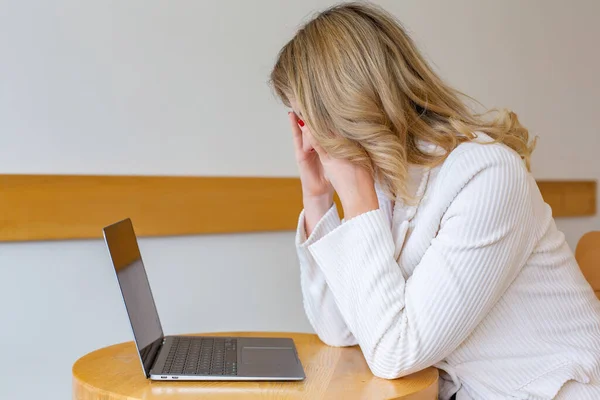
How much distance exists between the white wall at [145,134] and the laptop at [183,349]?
48 cm

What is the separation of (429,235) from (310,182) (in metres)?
0.33

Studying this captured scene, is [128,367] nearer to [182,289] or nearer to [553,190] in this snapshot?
[182,289]

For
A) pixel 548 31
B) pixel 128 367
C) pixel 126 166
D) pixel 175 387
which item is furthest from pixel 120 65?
pixel 548 31

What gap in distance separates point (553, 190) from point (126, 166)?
1695 millimetres

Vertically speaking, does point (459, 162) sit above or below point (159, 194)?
above

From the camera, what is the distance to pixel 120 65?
1749 millimetres

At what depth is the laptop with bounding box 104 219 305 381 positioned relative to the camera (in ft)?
3.48

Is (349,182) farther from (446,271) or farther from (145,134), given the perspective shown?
(145,134)

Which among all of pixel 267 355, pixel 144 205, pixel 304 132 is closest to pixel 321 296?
pixel 267 355

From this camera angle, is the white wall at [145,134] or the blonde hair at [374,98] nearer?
the blonde hair at [374,98]

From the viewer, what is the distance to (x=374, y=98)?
1.23 meters

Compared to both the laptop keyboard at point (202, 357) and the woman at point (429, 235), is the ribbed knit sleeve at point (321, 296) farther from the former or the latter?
the laptop keyboard at point (202, 357)

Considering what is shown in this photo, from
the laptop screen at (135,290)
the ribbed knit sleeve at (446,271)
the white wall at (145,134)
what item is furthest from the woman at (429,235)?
the white wall at (145,134)

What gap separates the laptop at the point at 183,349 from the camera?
106 cm
